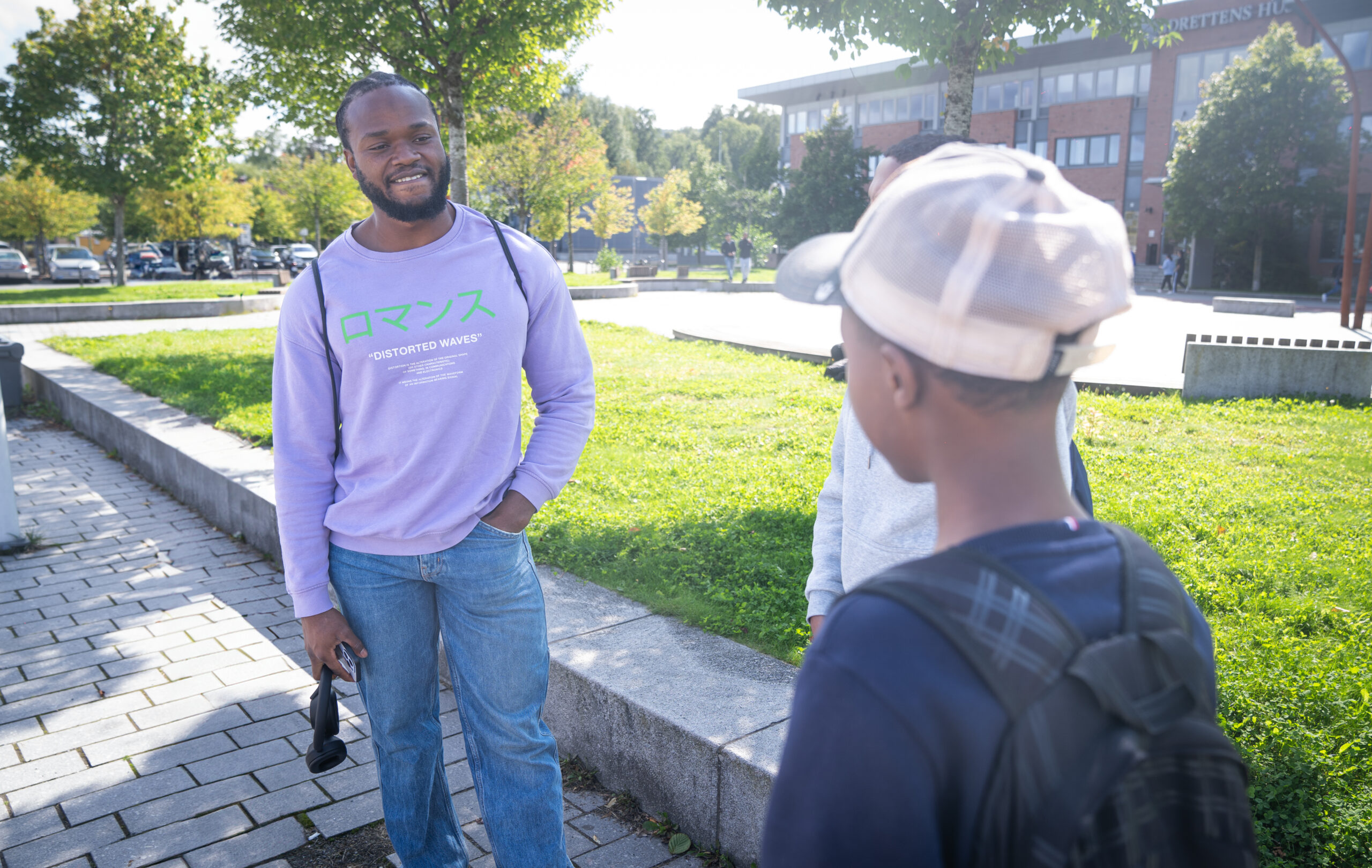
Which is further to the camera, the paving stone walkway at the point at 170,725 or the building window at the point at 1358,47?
the building window at the point at 1358,47

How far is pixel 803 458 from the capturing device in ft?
22.8

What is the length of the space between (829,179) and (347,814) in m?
47.0

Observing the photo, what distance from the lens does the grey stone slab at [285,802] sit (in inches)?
132

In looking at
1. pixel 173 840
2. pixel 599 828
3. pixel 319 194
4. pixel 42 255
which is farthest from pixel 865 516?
pixel 42 255

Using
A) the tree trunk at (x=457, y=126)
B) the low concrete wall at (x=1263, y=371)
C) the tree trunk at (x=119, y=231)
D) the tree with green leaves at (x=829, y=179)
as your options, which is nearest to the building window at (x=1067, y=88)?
the tree with green leaves at (x=829, y=179)

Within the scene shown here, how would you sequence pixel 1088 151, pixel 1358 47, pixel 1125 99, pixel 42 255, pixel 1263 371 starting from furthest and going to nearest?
pixel 1088 151
pixel 42 255
pixel 1125 99
pixel 1358 47
pixel 1263 371

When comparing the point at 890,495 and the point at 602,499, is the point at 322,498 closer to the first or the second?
the point at 890,495

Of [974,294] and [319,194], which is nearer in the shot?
[974,294]

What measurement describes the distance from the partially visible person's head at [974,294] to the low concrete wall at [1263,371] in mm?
9644

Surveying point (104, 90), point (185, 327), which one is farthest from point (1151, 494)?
point (104, 90)

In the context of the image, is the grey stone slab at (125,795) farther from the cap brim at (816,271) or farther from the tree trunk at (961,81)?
the tree trunk at (961,81)

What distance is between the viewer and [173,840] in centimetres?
320

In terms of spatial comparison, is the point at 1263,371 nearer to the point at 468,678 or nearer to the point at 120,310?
the point at 468,678

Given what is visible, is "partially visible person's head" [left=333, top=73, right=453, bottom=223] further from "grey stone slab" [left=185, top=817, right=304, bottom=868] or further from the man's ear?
"grey stone slab" [left=185, top=817, right=304, bottom=868]
